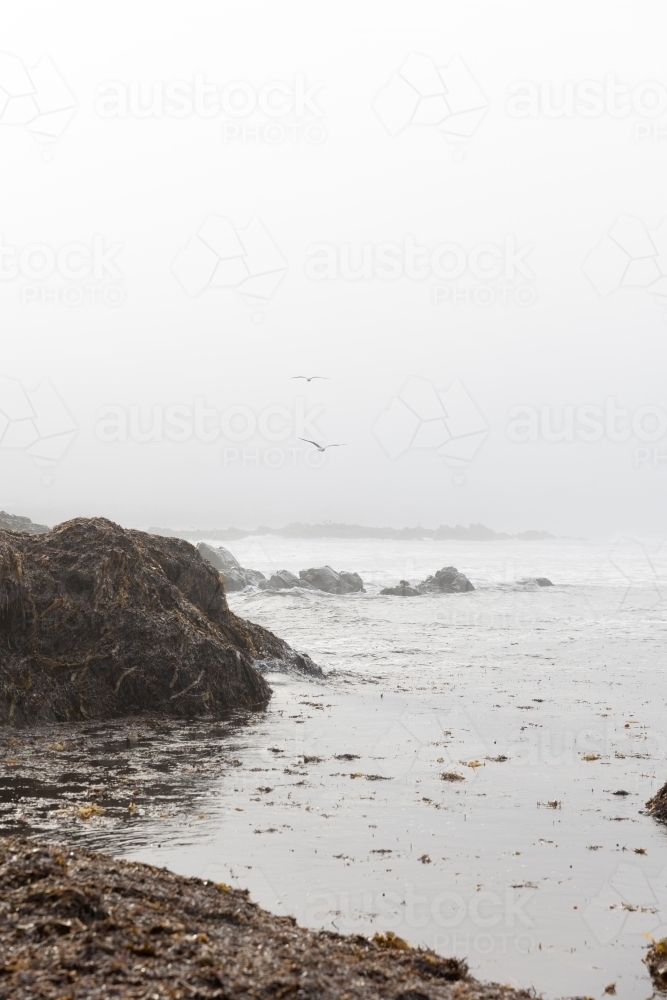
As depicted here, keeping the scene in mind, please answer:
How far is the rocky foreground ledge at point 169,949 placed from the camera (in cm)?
371

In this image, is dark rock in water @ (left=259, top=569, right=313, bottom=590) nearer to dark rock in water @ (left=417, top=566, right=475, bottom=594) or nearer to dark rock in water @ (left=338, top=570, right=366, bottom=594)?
dark rock in water @ (left=338, top=570, right=366, bottom=594)

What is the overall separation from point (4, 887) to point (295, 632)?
679 inches

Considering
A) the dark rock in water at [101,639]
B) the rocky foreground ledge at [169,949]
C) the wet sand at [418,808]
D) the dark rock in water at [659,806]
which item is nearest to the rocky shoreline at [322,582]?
the wet sand at [418,808]

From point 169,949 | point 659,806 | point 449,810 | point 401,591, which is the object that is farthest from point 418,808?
point 401,591

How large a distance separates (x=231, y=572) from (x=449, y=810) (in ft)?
89.3

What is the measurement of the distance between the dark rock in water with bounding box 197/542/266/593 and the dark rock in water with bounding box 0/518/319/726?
756 inches

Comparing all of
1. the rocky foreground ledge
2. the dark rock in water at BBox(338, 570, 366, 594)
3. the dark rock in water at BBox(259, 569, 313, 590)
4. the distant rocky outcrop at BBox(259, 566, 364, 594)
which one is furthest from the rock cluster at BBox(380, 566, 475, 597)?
the rocky foreground ledge

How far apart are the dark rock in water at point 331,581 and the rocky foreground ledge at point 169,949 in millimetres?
28924

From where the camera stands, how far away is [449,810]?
7.35 metres

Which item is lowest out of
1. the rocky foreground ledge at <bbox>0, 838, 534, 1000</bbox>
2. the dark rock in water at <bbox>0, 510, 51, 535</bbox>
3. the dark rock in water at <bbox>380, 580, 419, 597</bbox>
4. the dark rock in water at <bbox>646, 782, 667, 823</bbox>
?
the dark rock in water at <bbox>380, 580, 419, 597</bbox>

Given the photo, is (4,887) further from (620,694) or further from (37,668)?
(620,694)

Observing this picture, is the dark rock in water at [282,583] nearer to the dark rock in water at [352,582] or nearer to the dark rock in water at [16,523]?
the dark rock in water at [352,582]

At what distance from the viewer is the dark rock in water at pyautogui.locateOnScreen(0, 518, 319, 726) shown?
10.9 meters

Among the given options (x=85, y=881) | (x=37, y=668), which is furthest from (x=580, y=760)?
(x=37, y=668)
